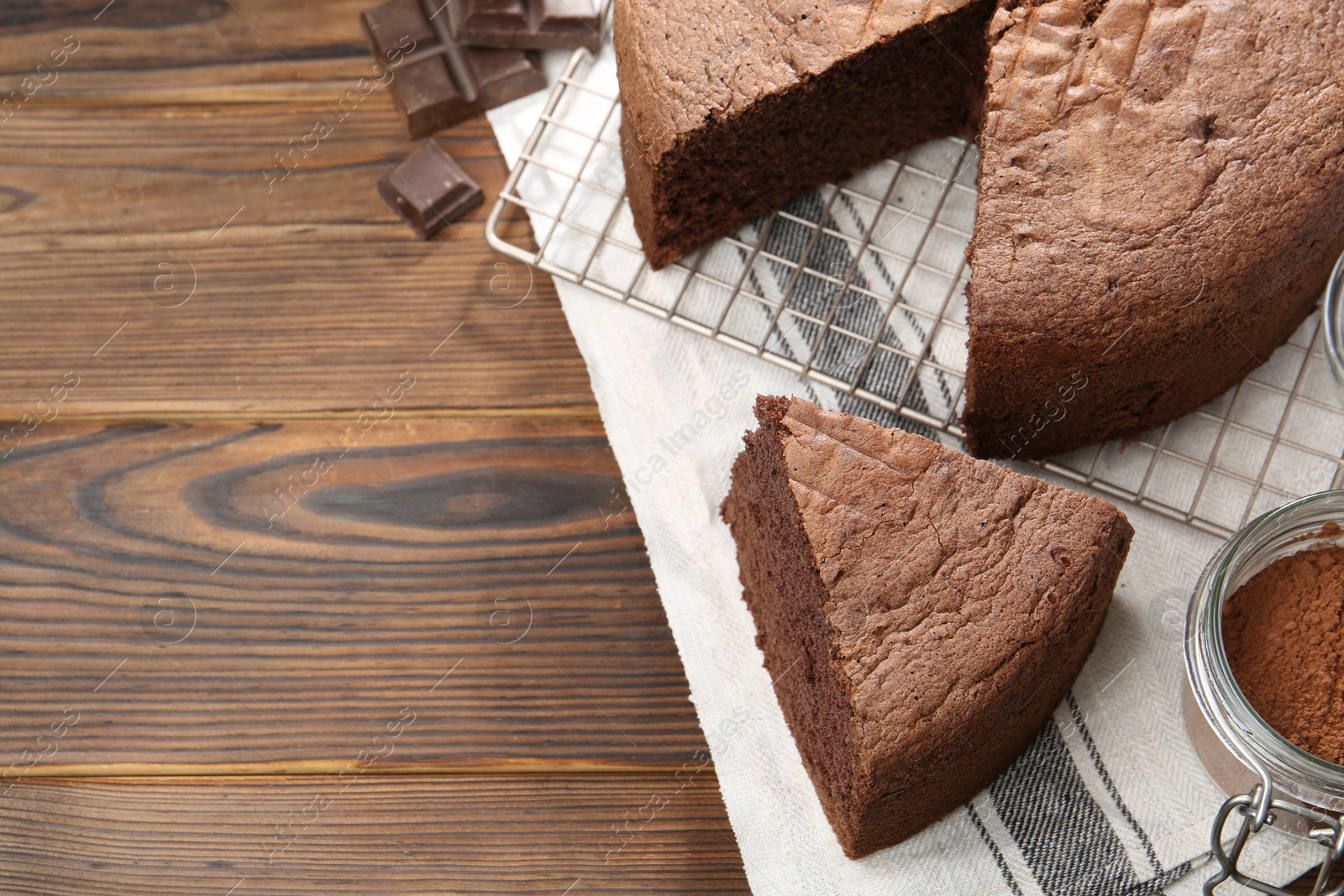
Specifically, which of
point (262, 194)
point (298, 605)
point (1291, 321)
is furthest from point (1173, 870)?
point (262, 194)

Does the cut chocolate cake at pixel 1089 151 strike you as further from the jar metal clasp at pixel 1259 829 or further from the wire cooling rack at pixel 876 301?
the jar metal clasp at pixel 1259 829

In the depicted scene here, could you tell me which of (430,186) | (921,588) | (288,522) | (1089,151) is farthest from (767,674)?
(430,186)

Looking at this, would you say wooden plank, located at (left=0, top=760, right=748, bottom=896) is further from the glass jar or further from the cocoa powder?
the cocoa powder

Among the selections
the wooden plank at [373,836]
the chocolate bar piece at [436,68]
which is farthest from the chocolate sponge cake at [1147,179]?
the wooden plank at [373,836]

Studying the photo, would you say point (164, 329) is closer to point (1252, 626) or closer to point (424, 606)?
point (424, 606)

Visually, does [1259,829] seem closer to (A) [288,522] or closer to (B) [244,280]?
(A) [288,522]

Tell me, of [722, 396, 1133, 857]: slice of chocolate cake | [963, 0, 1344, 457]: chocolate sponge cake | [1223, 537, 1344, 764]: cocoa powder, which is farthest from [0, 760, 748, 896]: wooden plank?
[963, 0, 1344, 457]: chocolate sponge cake

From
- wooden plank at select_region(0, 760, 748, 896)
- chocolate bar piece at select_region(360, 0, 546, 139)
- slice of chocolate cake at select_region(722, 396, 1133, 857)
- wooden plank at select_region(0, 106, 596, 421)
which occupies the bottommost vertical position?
wooden plank at select_region(0, 760, 748, 896)
